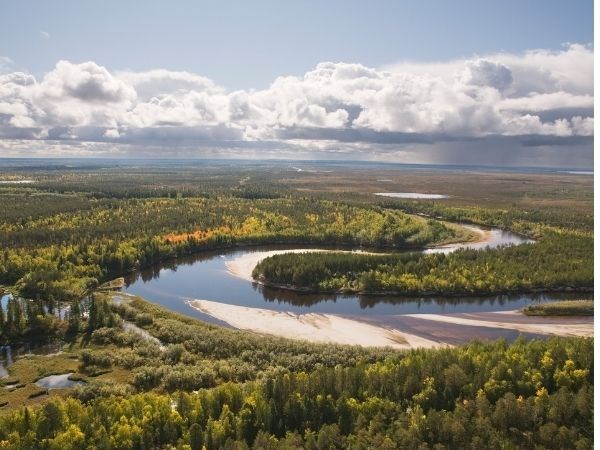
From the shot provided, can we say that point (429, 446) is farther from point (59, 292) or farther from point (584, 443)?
point (59, 292)

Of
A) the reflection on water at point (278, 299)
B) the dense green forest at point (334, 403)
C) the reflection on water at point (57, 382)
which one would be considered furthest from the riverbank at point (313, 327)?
the reflection on water at point (57, 382)

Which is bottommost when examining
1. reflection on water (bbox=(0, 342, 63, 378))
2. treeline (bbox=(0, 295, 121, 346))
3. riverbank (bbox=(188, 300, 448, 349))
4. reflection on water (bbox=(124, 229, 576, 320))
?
reflection on water (bbox=(124, 229, 576, 320))

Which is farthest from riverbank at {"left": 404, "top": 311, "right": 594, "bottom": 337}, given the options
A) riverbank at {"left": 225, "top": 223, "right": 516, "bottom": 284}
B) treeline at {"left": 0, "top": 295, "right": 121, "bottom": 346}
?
treeline at {"left": 0, "top": 295, "right": 121, "bottom": 346}

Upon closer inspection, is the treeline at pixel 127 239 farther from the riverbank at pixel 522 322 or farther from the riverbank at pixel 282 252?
the riverbank at pixel 522 322

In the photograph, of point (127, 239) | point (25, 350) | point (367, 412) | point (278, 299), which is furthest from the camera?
point (127, 239)

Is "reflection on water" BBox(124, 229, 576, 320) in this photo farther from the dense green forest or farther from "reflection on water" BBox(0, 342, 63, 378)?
the dense green forest

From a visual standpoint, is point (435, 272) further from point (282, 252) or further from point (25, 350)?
point (25, 350)

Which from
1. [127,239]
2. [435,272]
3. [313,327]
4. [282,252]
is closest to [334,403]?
[313,327]
